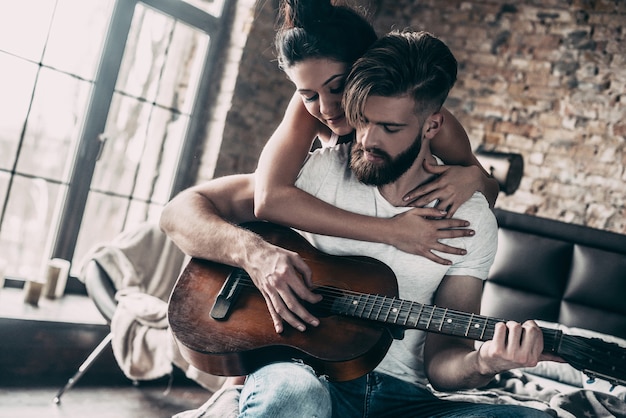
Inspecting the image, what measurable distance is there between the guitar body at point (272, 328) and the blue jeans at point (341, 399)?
51mm

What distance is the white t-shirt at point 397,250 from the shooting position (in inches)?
70.2

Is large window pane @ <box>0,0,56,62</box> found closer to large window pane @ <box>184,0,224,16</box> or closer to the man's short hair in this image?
large window pane @ <box>184,0,224,16</box>

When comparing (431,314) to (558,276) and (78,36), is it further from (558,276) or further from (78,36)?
(78,36)

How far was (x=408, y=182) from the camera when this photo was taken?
1.95 metres

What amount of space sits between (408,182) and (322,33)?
0.51 m

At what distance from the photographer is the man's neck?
1943mm

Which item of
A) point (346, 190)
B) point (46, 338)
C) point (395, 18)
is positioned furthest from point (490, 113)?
point (46, 338)

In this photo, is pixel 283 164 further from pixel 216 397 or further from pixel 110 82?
pixel 110 82

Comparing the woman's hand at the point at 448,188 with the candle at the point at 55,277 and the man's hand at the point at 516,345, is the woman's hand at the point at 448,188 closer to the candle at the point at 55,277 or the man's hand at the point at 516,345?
the man's hand at the point at 516,345

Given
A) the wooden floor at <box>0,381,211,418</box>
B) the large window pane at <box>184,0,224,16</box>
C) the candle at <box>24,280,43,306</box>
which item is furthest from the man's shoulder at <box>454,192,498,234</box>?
the large window pane at <box>184,0,224,16</box>

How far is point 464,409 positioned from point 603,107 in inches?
127

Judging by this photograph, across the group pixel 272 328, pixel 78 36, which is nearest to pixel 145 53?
pixel 78 36

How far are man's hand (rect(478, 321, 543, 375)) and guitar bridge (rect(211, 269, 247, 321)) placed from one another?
70cm

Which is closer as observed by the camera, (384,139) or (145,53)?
(384,139)
